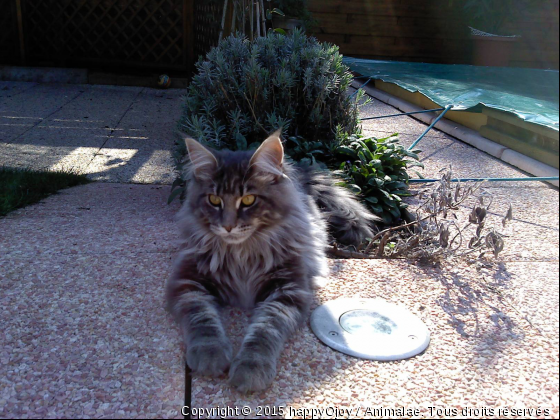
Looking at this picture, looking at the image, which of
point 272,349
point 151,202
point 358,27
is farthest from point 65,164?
point 358,27

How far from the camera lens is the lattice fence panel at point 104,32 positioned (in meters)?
9.03

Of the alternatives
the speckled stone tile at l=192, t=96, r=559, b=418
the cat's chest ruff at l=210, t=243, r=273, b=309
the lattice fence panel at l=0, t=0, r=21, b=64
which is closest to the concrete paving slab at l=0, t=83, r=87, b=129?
the lattice fence panel at l=0, t=0, r=21, b=64

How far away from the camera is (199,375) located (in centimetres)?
185

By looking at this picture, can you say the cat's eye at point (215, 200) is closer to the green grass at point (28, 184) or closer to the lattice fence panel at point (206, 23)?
the green grass at point (28, 184)

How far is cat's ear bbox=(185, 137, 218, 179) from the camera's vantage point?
2.40 m

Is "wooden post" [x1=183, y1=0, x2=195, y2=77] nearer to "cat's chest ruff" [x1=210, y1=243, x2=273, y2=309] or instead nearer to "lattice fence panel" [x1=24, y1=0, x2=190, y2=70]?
"lattice fence panel" [x1=24, y1=0, x2=190, y2=70]

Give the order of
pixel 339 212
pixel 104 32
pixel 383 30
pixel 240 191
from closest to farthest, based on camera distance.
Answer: pixel 240 191 < pixel 339 212 < pixel 104 32 < pixel 383 30

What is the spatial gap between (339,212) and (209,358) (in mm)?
1739

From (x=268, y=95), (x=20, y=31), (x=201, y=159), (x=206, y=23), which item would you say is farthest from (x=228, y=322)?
(x=20, y=31)

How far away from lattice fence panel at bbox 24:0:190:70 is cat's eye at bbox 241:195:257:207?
7483 mm

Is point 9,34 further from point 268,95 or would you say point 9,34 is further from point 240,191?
point 240,191

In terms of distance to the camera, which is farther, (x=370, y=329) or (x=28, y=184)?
(x=28, y=184)

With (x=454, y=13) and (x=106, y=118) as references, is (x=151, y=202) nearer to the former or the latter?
(x=106, y=118)

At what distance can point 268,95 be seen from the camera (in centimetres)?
398
